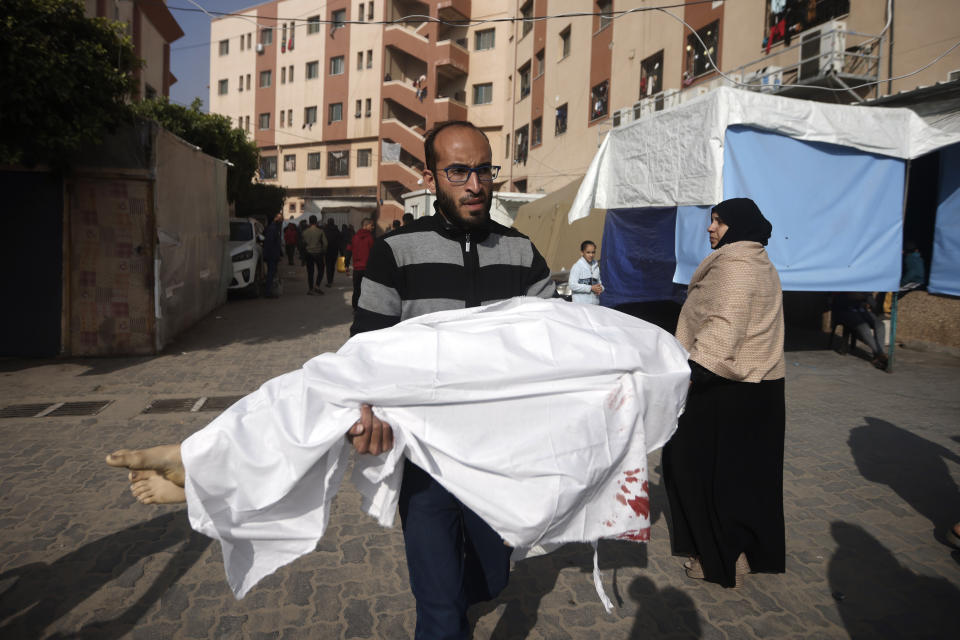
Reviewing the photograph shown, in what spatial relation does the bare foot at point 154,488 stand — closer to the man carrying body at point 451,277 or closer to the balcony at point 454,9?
the man carrying body at point 451,277

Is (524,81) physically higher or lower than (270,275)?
higher

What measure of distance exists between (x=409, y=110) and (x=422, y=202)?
23704 millimetres

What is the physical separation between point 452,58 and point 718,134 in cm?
3541

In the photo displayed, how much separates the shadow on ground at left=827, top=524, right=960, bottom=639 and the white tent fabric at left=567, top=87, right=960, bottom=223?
4726mm

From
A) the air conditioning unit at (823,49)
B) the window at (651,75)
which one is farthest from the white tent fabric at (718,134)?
the window at (651,75)

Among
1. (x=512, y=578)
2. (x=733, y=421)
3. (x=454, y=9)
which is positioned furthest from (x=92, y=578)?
(x=454, y=9)

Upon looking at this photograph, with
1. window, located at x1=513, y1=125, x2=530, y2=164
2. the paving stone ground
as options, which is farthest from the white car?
window, located at x1=513, y1=125, x2=530, y2=164

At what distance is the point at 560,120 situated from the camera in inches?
1029

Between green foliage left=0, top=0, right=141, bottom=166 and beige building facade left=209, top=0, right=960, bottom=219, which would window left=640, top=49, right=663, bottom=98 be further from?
green foliage left=0, top=0, right=141, bottom=166

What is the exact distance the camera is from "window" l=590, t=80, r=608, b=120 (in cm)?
2236

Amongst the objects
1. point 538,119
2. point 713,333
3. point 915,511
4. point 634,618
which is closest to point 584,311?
point 713,333

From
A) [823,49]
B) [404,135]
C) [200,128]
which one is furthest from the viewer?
[404,135]

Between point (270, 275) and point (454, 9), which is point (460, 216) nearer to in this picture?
point (270, 275)

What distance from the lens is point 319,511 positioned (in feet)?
5.86
